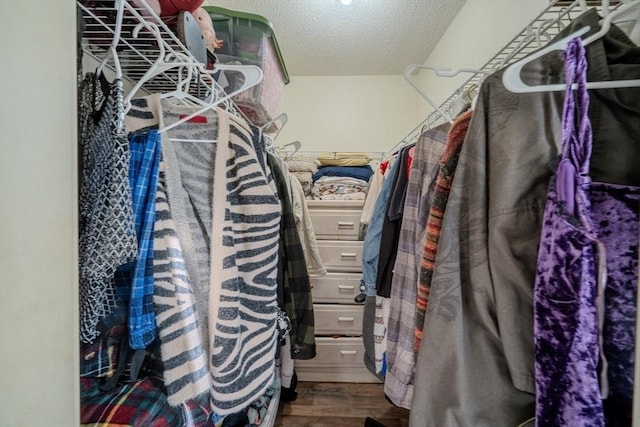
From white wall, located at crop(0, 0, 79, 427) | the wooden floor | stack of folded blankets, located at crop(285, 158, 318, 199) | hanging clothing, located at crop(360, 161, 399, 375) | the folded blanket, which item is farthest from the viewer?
the folded blanket

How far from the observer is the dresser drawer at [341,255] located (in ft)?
4.80

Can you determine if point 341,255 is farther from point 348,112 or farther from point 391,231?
point 348,112

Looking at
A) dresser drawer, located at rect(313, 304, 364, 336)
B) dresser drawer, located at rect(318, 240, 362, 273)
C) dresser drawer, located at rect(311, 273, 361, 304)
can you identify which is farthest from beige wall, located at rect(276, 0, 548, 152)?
dresser drawer, located at rect(313, 304, 364, 336)

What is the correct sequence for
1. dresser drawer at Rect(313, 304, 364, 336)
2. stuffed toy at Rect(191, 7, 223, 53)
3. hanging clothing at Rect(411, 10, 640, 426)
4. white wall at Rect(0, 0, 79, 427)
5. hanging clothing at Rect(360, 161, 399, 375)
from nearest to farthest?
1. white wall at Rect(0, 0, 79, 427)
2. hanging clothing at Rect(411, 10, 640, 426)
3. stuffed toy at Rect(191, 7, 223, 53)
4. hanging clothing at Rect(360, 161, 399, 375)
5. dresser drawer at Rect(313, 304, 364, 336)

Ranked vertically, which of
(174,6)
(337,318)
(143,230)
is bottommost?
(337,318)

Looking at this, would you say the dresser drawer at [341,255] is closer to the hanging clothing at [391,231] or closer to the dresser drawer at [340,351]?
the dresser drawer at [340,351]

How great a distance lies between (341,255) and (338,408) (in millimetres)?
772

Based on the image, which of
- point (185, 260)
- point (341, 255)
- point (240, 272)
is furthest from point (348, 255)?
point (185, 260)

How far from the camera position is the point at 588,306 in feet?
0.97

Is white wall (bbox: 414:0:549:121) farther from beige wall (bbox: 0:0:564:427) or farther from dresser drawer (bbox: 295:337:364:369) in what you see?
dresser drawer (bbox: 295:337:364:369)

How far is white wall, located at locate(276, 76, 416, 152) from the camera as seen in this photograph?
2.05m

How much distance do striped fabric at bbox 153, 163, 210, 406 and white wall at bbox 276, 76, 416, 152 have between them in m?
1.74

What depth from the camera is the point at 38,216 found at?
0.93 feet

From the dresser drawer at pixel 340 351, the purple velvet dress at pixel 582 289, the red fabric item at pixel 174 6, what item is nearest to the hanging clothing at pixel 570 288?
the purple velvet dress at pixel 582 289
